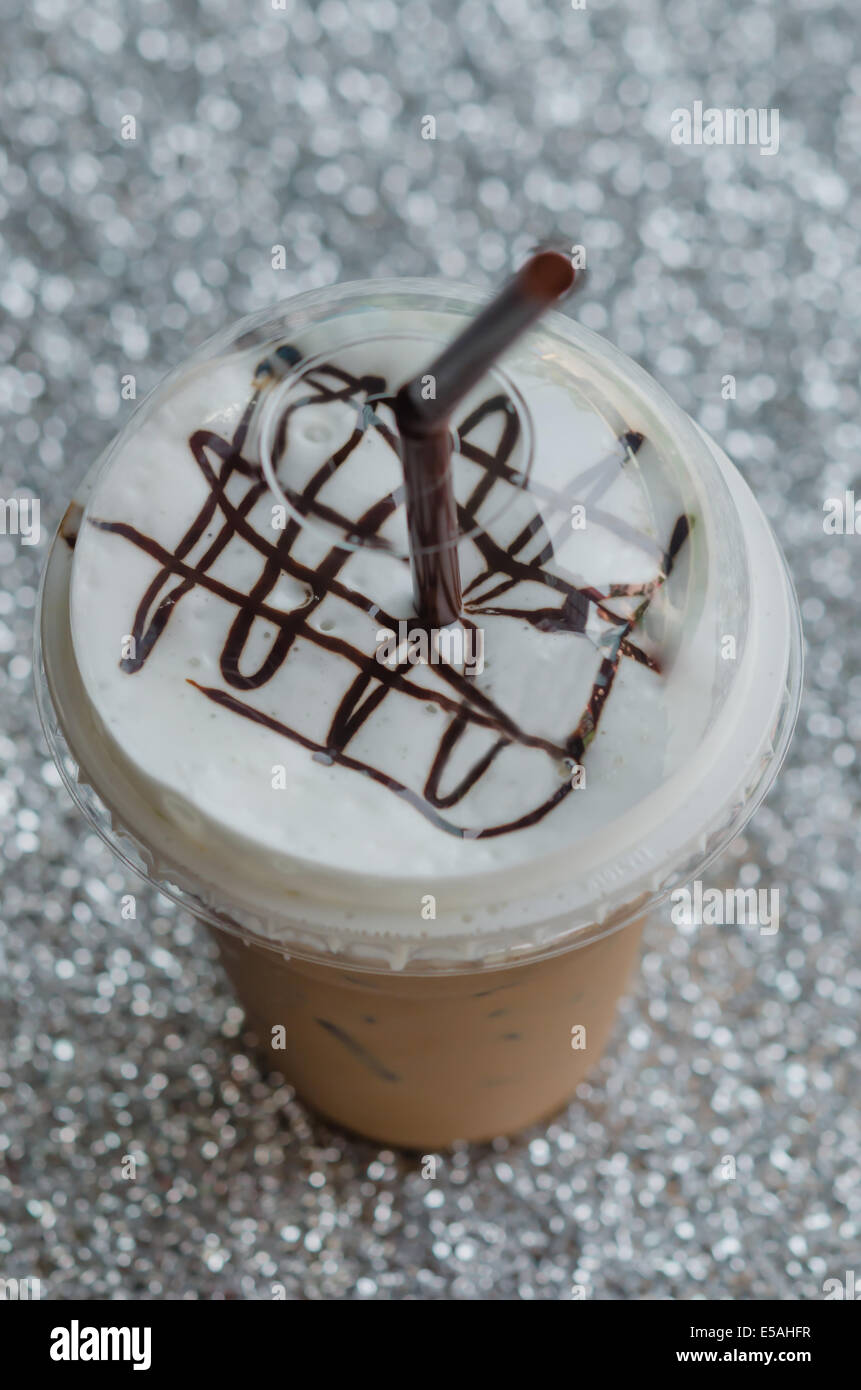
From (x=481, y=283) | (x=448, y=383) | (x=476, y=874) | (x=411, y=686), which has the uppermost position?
(x=481, y=283)

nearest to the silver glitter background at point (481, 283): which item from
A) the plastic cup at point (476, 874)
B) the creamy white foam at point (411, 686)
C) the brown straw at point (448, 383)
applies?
Result: the plastic cup at point (476, 874)

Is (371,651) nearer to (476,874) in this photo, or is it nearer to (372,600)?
(372,600)

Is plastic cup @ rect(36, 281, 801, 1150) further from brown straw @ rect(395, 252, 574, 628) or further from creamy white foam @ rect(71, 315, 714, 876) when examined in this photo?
brown straw @ rect(395, 252, 574, 628)

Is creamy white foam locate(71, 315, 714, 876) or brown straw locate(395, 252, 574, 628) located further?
creamy white foam locate(71, 315, 714, 876)

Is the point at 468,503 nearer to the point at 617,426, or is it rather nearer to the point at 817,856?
the point at 617,426

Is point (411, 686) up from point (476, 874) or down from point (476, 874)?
up

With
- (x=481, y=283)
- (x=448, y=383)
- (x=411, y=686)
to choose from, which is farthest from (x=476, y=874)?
(x=481, y=283)

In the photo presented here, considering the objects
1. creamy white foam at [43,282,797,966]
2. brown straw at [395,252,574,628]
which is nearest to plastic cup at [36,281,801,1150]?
creamy white foam at [43,282,797,966]
